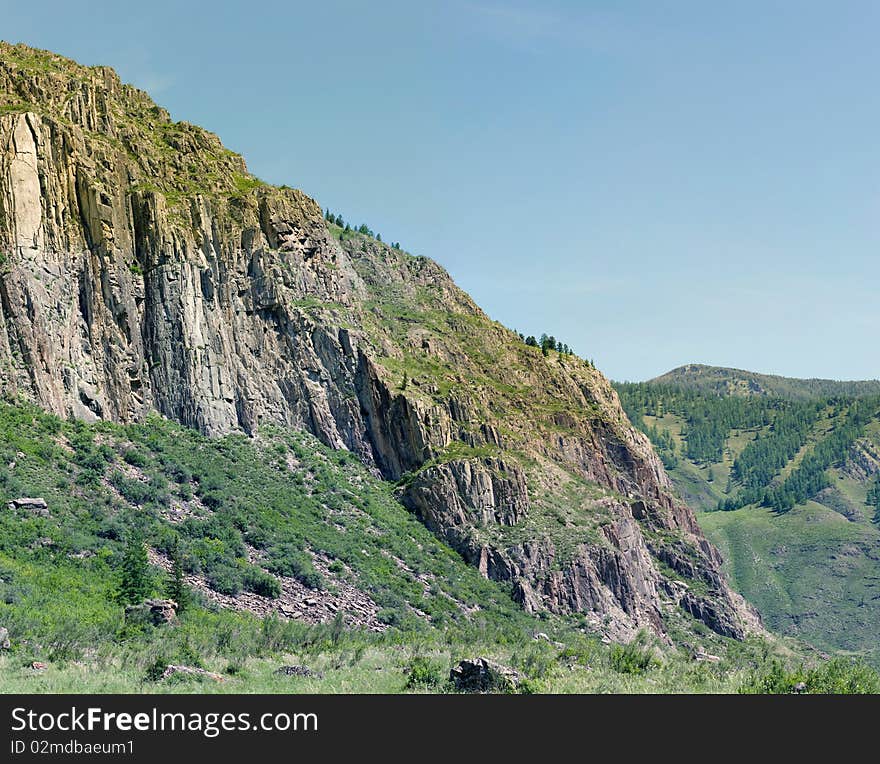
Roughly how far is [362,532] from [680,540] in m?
37.6

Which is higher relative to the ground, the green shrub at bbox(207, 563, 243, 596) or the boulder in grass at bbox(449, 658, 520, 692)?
the green shrub at bbox(207, 563, 243, 596)

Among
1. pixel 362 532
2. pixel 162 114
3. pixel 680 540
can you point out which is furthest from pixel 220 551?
pixel 680 540

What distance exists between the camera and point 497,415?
89812 mm

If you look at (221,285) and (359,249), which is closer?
(221,285)

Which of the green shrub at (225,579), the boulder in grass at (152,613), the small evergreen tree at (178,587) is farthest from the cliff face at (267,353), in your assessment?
the boulder in grass at (152,613)

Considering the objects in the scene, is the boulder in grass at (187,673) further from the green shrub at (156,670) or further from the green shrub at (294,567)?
the green shrub at (294,567)

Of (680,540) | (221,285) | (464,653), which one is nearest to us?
(464,653)

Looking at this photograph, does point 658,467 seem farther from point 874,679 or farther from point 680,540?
point 874,679

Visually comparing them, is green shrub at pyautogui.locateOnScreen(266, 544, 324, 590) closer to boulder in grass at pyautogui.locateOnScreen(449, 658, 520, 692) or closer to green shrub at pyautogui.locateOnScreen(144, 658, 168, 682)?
green shrub at pyautogui.locateOnScreen(144, 658, 168, 682)

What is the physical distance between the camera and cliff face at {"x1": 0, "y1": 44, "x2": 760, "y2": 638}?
221ft

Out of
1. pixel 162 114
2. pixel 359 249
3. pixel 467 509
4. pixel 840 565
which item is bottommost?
pixel 840 565

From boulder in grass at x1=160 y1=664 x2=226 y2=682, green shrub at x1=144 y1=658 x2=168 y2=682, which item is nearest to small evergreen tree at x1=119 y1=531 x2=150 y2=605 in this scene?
boulder in grass at x1=160 y1=664 x2=226 y2=682

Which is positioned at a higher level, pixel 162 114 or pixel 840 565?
pixel 162 114

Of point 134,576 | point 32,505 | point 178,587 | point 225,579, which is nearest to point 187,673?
point 178,587
